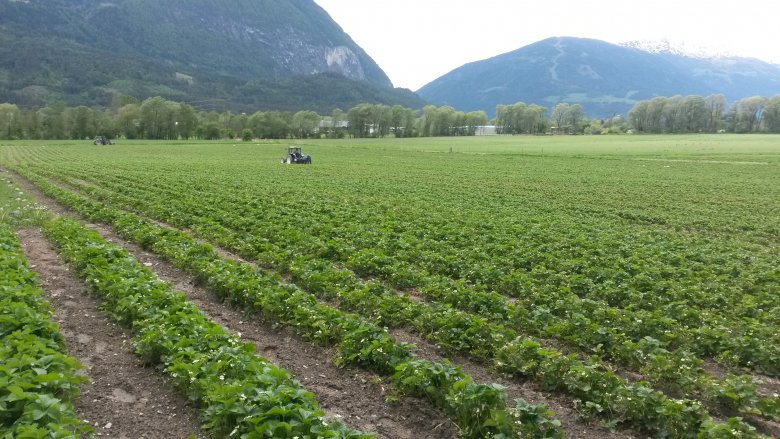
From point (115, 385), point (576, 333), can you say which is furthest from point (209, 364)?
point (576, 333)

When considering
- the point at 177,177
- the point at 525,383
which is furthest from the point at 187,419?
the point at 177,177

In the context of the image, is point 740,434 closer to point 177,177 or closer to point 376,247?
point 376,247

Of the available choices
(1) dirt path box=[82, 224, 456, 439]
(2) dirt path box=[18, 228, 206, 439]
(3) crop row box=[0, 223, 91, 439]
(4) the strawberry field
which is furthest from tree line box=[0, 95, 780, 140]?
(3) crop row box=[0, 223, 91, 439]

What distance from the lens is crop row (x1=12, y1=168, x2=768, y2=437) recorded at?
6812mm

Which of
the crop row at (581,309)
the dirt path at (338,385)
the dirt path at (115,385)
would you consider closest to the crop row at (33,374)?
the dirt path at (115,385)

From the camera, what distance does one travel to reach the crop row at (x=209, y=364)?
231 inches

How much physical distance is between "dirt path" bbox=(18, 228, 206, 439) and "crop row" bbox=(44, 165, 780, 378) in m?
5.13

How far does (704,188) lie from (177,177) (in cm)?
4094

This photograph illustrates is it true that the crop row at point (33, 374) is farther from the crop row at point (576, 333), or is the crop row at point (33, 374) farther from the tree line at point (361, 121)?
the tree line at point (361, 121)

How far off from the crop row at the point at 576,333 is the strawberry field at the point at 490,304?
0.12ft

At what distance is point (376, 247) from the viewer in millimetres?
16469

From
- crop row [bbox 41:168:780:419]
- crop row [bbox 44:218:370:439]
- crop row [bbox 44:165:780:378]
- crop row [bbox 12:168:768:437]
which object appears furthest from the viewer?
crop row [bbox 44:165:780:378]

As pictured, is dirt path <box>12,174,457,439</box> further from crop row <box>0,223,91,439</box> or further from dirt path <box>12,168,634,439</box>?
crop row <box>0,223,91,439</box>

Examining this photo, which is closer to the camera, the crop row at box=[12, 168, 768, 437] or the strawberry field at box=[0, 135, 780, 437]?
the crop row at box=[12, 168, 768, 437]
